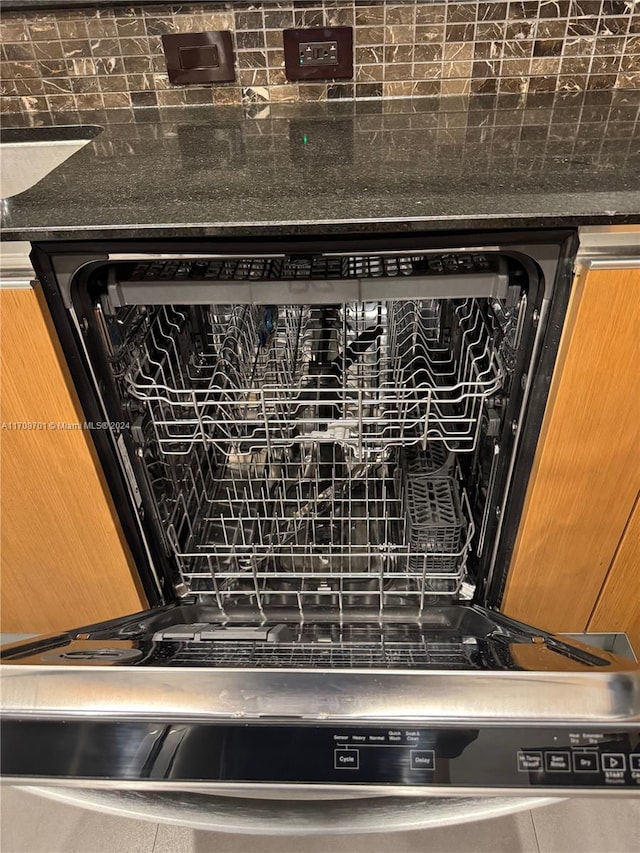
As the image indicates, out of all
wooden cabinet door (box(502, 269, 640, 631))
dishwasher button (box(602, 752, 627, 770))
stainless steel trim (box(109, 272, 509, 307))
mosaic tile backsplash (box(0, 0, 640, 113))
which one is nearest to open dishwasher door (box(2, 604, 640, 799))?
dishwasher button (box(602, 752, 627, 770))

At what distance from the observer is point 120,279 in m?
0.83

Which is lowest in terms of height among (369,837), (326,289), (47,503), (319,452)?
(369,837)

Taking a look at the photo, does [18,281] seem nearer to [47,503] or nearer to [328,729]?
[47,503]

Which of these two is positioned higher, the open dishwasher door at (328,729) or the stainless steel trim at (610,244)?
the stainless steel trim at (610,244)

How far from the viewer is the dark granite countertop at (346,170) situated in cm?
75

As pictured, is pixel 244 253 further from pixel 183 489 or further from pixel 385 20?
pixel 385 20

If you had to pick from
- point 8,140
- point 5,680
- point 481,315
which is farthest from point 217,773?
point 8,140

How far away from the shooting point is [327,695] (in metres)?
0.66

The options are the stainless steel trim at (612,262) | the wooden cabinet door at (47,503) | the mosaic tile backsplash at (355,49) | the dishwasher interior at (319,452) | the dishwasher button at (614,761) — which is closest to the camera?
the dishwasher button at (614,761)

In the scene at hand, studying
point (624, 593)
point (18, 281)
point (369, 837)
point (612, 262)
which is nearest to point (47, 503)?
point (18, 281)

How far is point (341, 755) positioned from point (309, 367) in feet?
2.21

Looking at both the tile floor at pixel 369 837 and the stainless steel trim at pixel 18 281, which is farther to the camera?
the tile floor at pixel 369 837

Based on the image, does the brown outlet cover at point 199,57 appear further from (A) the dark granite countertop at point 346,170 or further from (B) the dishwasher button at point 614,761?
(B) the dishwasher button at point 614,761

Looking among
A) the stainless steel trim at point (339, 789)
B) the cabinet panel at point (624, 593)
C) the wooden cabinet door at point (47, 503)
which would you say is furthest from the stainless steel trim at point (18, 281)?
the cabinet panel at point (624, 593)
